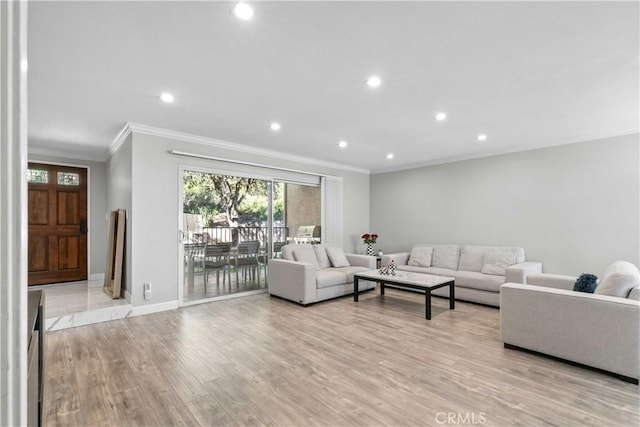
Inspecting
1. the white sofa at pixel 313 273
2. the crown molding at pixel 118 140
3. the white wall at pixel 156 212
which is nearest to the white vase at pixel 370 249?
the white sofa at pixel 313 273

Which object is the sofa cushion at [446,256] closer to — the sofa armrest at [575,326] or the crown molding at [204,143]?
the sofa armrest at [575,326]

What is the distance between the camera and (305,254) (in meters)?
5.33

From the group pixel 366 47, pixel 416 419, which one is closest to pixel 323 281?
pixel 416 419

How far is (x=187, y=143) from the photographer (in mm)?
4613

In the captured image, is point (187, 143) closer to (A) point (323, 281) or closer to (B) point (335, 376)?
(A) point (323, 281)

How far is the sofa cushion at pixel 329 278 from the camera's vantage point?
4.73 meters

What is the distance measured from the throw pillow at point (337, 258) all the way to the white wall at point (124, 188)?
3068mm

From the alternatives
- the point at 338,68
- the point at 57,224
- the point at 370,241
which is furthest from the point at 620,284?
the point at 57,224

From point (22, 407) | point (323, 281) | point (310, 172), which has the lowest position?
point (323, 281)

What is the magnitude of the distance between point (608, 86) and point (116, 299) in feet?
20.3

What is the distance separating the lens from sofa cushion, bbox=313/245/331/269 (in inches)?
218

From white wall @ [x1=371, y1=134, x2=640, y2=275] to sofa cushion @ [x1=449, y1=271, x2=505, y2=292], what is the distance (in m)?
0.96

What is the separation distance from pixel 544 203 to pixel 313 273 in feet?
12.2

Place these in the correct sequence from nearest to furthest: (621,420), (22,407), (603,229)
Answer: (22,407), (621,420), (603,229)
